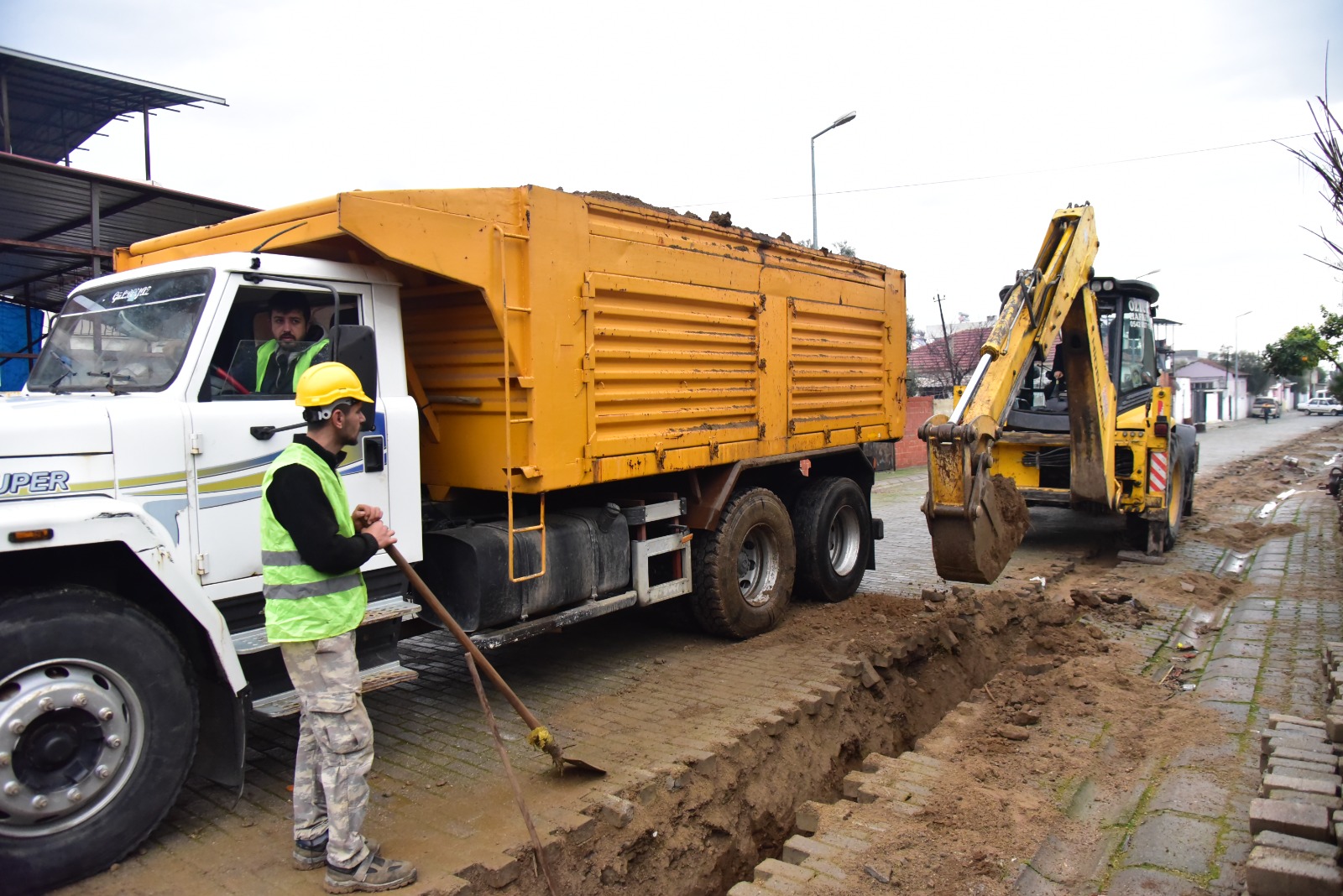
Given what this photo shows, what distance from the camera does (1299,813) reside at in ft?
10.8

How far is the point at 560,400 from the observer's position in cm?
491

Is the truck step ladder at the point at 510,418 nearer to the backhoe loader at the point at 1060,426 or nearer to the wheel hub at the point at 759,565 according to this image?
the wheel hub at the point at 759,565

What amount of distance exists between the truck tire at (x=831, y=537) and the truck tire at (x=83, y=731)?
489 centimetres

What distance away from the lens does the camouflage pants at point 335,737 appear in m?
3.23

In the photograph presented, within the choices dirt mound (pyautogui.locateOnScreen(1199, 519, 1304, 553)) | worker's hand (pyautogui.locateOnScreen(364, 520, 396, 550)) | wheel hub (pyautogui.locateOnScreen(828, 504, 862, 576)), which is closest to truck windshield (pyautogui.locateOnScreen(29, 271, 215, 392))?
worker's hand (pyautogui.locateOnScreen(364, 520, 396, 550))

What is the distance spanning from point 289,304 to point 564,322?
145 cm

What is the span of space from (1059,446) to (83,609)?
929 centimetres

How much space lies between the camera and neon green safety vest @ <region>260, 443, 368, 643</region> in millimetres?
3217

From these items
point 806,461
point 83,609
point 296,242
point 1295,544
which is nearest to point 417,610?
point 83,609

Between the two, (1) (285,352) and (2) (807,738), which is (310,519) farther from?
(2) (807,738)

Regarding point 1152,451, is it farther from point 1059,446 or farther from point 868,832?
point 868,832

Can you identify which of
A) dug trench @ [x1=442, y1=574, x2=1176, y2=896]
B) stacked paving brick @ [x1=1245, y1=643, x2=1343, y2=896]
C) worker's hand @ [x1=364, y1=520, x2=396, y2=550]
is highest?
worker's hand @ [x1=364, y1=520, x2=396, y2=550]

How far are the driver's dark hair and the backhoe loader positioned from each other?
3.68 metres

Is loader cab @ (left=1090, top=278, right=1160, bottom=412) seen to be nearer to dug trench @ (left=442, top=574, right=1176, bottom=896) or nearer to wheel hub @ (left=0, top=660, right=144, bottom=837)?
dug trench @ (left=442, top=574, right=1176, bottom=896)
